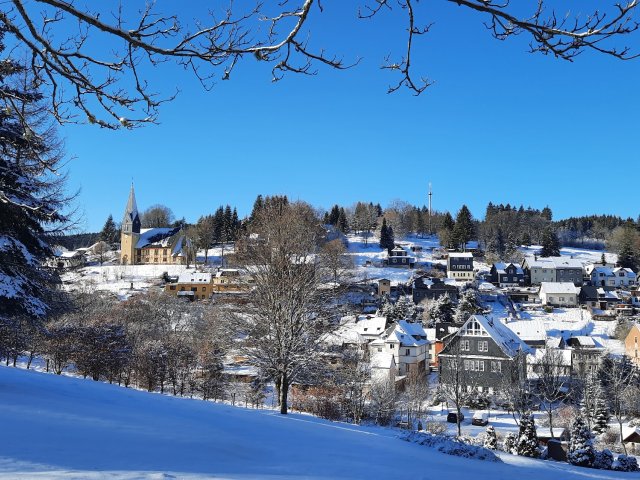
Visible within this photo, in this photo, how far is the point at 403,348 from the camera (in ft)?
132

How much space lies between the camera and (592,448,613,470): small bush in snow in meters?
15.6

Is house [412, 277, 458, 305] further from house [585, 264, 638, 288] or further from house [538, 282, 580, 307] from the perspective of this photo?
house [585, 264, 638, 288]

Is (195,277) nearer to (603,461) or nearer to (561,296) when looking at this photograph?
(561,296)

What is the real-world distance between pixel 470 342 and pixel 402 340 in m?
6.07

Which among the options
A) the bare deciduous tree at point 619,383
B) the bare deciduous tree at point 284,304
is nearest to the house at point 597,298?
the bare deciduous tree at point 619,383

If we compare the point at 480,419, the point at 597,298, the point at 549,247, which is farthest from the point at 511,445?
the point at 549,247

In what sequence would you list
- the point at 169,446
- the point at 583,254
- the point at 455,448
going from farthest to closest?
the point at 583,254
the point at 455,448
the point at 169,446

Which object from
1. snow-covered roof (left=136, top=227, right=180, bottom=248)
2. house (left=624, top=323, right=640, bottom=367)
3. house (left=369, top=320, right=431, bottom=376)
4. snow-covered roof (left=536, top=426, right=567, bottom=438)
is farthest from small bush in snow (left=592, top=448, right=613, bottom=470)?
snow-covered roof (left=136, top=227, right=180, bottom=248)

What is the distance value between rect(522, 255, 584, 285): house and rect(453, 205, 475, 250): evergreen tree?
17576mm

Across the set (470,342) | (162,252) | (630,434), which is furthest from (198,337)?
(162,252)

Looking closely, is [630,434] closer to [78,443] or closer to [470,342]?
[470,342]

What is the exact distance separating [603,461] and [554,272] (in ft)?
226

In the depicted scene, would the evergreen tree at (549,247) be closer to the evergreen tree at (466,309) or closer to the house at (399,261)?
the house at (399,261)

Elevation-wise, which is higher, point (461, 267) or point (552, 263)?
point (552, 263)
